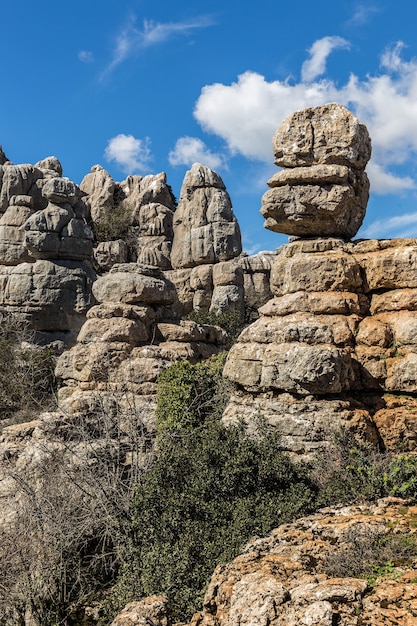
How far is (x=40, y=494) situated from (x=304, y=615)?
19.0 ft

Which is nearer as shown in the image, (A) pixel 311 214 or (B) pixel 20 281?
(A) pixel 311 214

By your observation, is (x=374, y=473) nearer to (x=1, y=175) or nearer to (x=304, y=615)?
(x=304, y=615)

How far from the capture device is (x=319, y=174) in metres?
10.4

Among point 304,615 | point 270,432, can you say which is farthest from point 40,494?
point 304,615

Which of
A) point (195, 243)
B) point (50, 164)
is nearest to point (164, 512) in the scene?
point (195, 243)

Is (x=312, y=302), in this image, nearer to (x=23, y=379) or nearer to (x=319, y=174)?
(x=319, y=174)

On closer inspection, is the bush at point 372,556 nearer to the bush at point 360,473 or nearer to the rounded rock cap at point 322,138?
the bush at point 360,473

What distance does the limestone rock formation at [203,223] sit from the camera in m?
32.9

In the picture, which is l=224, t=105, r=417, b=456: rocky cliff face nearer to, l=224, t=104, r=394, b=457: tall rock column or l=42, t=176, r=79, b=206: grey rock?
l=224, t=104, r=394, b=457: tall rock column

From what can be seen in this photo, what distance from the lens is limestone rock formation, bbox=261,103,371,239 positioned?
34.0 ft

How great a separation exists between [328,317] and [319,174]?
9.00 feet

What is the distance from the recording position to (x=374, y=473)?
23.3 feet

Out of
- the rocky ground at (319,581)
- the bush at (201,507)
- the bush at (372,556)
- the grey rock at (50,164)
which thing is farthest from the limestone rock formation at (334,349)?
the grey rock at (50,164)

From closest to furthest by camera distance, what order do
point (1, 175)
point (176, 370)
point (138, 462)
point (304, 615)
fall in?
point (304, 615)
point (138, 462)
point (176, 370)
point (1, 175)
